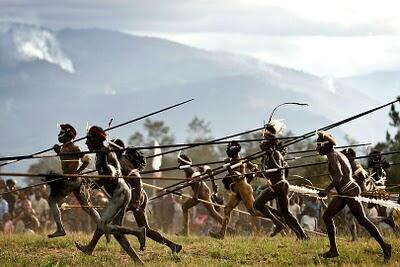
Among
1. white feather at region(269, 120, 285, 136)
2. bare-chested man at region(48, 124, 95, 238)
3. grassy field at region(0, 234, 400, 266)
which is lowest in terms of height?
grassy field at region(0, 234, 400, 266)

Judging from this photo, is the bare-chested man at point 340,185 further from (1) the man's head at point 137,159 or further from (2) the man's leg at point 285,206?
(1) the man's head at point 137,159

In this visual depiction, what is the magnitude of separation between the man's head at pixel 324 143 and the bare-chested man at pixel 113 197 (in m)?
3.20

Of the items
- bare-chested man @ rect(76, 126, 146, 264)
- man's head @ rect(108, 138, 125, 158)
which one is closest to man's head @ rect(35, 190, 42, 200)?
man's head @ rect(108, 138, 125, 158)

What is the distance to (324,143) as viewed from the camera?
14.3 metres

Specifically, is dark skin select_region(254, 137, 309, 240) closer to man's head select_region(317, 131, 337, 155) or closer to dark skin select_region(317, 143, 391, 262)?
dark skin select_region(317, 143, 391, 262)

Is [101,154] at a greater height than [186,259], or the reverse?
[101,154]

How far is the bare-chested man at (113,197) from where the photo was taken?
44.4 feet

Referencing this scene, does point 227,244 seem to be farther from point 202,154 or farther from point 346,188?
point 202,154

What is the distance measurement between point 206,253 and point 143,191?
1618mm

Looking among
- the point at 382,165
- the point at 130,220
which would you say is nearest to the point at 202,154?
the point at 130,220

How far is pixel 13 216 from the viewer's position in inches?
1027

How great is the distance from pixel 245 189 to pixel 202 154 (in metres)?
90.7

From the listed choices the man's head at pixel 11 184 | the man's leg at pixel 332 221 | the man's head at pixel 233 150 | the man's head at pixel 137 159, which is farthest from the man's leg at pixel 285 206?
the man's head at pixel 11 184

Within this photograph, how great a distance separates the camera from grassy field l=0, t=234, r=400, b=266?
46.4 feet
